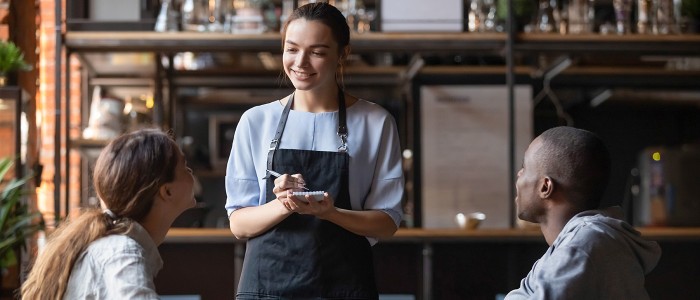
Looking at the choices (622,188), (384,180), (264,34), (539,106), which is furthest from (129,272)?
(622,188)

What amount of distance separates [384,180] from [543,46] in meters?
2.90

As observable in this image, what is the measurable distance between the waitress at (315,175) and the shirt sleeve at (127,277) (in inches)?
19.6

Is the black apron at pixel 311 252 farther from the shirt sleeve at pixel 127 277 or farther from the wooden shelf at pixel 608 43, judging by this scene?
the wooden shelf at pixel 608 43

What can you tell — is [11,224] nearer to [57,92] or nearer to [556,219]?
[57,92]

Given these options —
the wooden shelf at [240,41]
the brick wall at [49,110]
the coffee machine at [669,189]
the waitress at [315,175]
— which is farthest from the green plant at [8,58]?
the coffee machine at [669,189]

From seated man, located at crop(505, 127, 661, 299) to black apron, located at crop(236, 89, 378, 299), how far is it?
47 centimetres

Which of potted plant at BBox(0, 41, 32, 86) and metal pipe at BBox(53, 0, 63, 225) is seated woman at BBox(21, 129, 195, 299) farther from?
metal pipe at BBox(53, 0, 63, 225)

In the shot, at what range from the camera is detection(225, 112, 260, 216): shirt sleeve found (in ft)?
8.13

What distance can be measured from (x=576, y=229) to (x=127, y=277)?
80 cm

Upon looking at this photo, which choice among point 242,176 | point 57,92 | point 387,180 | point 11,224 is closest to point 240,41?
point 57,92

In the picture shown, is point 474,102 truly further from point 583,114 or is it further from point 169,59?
point 169,59

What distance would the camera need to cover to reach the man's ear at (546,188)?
2043 mm

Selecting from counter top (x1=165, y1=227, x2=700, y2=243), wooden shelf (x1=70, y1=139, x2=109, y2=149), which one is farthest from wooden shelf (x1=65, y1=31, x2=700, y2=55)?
counter top (x1=165, y1=227, x2=700, y2=243)

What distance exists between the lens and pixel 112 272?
1.88 metres
